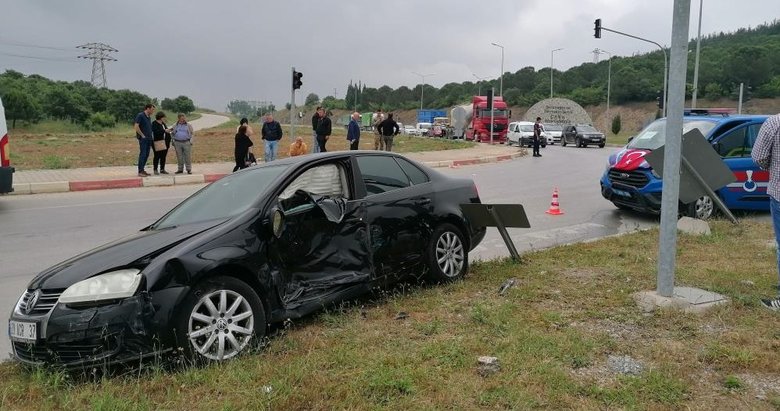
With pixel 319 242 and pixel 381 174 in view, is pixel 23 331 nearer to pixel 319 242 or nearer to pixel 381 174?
pixel 319 242

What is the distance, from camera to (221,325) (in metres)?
3.87

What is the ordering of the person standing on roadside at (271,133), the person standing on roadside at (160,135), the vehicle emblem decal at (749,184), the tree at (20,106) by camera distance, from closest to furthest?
the vehicle emblem decal at (749,184) < the person standing on roadside at (160,135) < the person standing on roadside at (271,133) < the tree at (20,106)

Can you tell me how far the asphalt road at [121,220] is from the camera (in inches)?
283

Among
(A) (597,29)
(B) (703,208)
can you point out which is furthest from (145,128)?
(A) (597,29)

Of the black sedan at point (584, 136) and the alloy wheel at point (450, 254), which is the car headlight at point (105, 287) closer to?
the alloy wheel at point (450, 254)

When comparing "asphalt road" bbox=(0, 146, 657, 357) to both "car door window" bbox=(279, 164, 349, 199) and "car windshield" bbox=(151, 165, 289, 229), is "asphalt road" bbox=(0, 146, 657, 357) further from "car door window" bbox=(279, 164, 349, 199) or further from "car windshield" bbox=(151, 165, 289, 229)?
"car door window" bbox=(279, 164, 349, 199)

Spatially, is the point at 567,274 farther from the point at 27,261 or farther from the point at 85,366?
the point at 27,261

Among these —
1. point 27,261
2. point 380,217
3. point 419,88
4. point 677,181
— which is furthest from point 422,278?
point 419,88

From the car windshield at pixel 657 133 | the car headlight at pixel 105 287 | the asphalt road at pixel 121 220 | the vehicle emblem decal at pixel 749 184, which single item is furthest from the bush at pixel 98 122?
the car headlight at pixel 105 287

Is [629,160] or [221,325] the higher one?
[629,160]

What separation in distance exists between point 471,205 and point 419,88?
14056 cm

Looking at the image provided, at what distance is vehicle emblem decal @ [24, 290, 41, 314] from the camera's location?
3674 mm

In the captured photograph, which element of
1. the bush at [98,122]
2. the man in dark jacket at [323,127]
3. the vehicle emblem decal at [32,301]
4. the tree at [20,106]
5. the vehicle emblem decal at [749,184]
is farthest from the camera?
the bush at [98,122]

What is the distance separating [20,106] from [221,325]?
59261 mm
